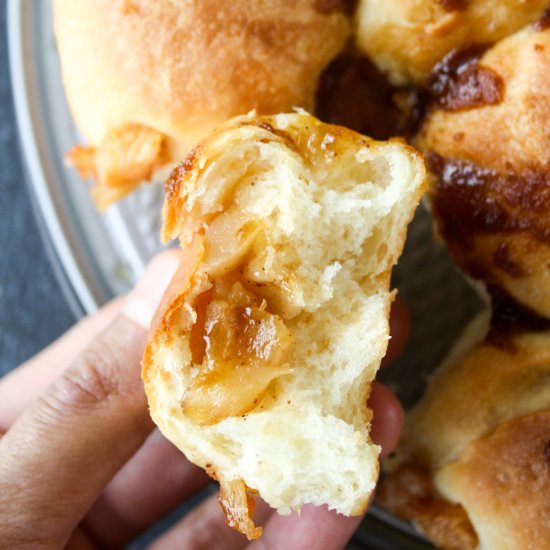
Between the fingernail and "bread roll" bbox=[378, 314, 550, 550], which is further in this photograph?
the fingernail

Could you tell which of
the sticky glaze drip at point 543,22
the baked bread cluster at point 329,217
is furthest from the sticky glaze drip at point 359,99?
the sticky glaze drip at point 543,22

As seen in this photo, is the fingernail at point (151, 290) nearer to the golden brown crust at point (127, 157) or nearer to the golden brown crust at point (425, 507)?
the golden brown crust at point (127, 157)

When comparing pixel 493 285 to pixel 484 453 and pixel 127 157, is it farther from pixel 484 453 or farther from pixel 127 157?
pixel 127 157

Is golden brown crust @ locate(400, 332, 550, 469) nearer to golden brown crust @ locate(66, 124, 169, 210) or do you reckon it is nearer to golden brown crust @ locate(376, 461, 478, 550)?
golden brown crust @ locate(376, 461, 478, 550)

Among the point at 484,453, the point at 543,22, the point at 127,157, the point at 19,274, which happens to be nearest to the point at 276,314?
the point at 127,157

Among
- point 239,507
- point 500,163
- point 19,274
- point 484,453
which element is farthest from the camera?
point 19,274

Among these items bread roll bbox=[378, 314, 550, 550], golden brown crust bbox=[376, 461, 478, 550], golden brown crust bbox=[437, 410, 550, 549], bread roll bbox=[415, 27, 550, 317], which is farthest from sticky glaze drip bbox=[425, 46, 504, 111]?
golden brown crust bbox=[376, 461, 478, 550]

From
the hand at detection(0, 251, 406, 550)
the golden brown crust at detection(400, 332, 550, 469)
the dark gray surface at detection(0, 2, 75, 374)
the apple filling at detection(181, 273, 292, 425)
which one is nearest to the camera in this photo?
the apple filling at detection(181, 273, 292, 425)
